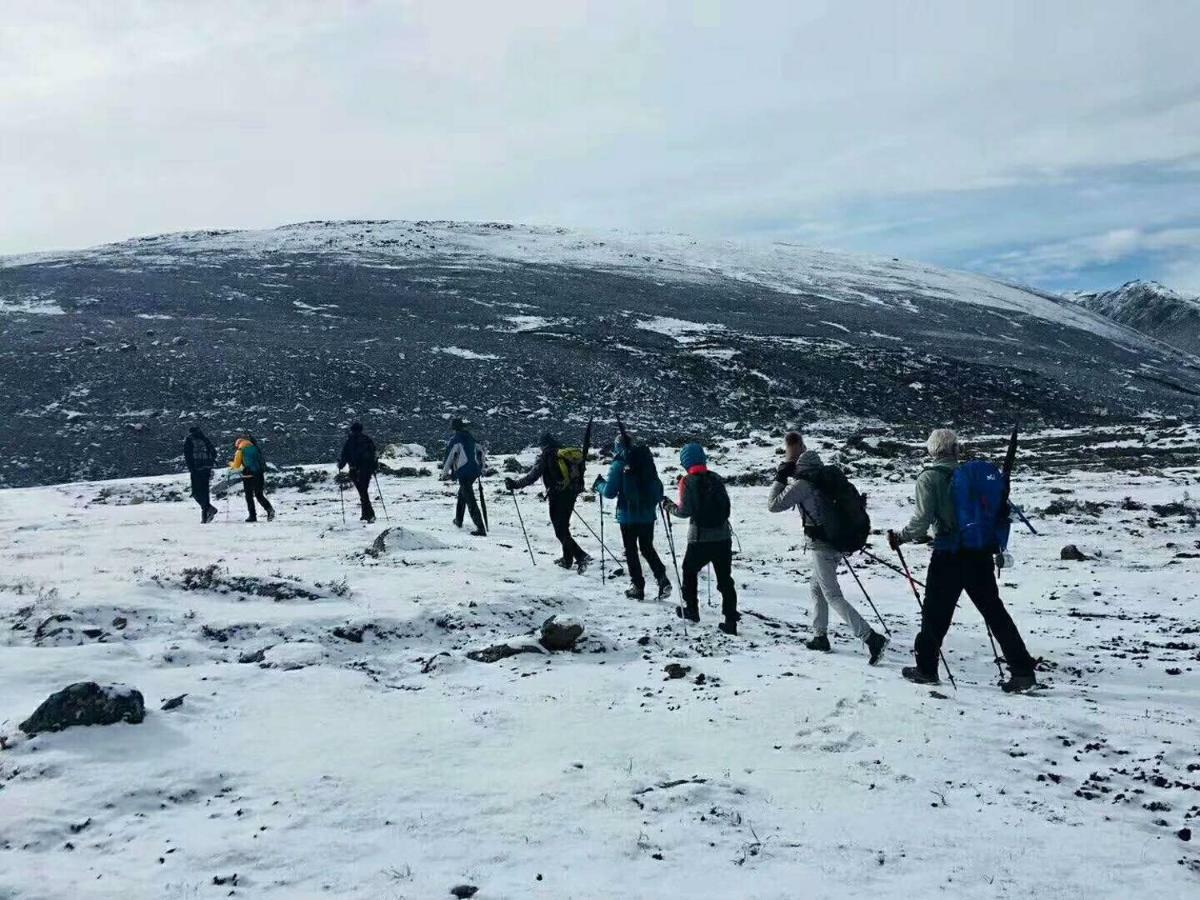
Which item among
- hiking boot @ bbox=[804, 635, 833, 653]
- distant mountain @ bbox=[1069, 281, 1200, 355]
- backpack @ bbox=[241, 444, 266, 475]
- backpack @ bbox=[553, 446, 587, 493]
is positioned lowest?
hiking boot @ bbox=[804, 635, 833, 653]

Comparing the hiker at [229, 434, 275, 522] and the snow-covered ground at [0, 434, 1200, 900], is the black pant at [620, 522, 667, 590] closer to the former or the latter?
the snow-covered ground at [0, 434, 1200, 900]

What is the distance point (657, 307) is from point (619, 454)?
202 feet

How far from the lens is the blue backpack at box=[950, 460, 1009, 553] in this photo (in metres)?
6.98

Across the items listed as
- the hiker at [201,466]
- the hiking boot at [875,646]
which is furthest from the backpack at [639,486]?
the hiker at [201,466]

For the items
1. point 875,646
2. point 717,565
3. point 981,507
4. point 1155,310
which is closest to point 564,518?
point 717,565

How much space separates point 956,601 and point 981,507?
88 cm

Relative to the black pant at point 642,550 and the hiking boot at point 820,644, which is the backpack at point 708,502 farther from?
the hiking boot at point 820,644

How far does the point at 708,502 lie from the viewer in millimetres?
8898

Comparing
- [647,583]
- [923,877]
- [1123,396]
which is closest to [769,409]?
[1123,396]

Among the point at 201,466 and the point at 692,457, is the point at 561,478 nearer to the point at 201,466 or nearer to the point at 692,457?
the point at 692,457

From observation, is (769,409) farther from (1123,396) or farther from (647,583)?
(647,583)

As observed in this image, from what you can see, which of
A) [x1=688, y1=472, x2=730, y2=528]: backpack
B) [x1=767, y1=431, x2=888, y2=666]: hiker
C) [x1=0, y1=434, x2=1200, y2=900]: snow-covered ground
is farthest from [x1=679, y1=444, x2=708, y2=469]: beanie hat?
[x1=0, y1=434, x2=1200, y2=900]: snow-covered ground

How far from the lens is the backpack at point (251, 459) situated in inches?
662

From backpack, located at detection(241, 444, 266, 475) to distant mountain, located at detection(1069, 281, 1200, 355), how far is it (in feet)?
553
